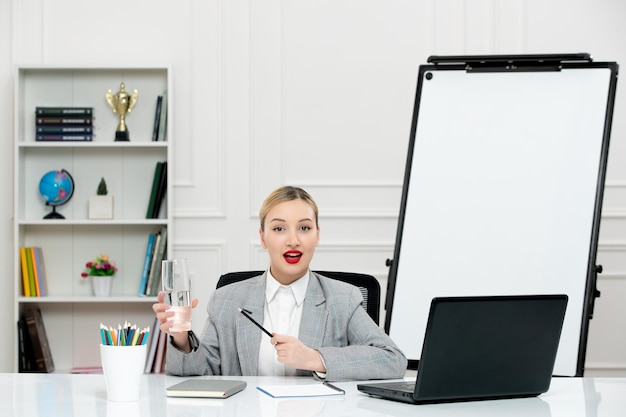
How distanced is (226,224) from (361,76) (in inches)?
38.9

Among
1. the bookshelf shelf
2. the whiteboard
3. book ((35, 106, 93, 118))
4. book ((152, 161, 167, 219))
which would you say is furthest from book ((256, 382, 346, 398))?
book ((35, 106, 93, 118))

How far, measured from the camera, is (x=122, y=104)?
402 cm

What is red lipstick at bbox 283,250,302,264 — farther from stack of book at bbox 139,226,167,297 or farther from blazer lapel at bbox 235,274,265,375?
stack of book at bbox 139,226,167,297

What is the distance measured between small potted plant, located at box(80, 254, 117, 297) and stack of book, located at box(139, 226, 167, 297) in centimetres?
15

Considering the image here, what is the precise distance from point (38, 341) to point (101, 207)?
0.69 m

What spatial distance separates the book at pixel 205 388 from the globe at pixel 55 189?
2.53 meters

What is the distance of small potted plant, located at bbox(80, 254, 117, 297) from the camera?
13.0 ft

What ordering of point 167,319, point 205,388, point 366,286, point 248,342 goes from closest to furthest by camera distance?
point 205,388 < point 167,319 < point 248,342 < point 366,286

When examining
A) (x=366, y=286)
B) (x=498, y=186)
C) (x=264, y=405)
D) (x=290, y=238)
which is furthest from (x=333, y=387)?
(x=498, y=186)

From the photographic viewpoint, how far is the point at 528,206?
3.19 meters

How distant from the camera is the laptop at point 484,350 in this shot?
1510 mm

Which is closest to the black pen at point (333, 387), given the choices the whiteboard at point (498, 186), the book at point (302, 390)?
the book at point (302, 390)

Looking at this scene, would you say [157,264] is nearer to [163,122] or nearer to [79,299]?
[79,299]

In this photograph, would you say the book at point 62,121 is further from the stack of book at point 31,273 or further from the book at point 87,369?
the book at point 87,369
